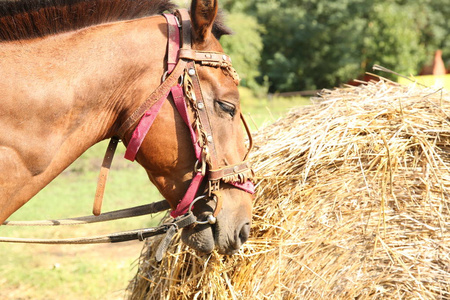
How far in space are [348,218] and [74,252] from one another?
497 cm

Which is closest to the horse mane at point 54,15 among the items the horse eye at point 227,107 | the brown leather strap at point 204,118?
the brown leather strap at point 204,118

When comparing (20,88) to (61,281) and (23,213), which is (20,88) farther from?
(23,213)

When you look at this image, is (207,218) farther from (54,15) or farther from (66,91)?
(54,15)

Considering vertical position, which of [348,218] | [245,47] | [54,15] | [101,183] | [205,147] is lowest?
[245,47]

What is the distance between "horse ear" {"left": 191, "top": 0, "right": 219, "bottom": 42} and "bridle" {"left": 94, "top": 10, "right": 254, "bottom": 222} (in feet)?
0.21

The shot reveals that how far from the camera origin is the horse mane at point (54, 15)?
2365 millimetres

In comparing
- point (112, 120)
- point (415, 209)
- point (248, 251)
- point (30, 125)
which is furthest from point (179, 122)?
point (415, 209)

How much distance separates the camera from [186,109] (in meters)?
2.52

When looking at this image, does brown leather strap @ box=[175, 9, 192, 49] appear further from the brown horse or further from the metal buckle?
the metal buckle

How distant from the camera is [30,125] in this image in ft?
7.52

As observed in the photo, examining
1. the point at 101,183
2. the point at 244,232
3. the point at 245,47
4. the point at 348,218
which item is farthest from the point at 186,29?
the point at 245,47

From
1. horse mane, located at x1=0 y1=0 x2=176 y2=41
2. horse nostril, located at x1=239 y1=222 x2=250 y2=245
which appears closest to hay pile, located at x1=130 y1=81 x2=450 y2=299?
horse nostril, located at x1=239 y1=222 x2=250 y2=245

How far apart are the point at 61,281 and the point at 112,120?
395cm

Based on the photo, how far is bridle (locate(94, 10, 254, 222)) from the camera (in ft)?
8.21
